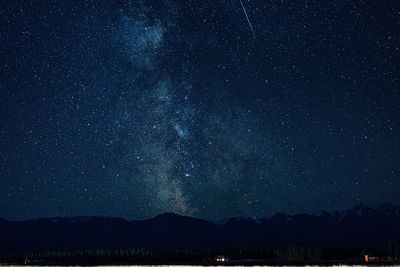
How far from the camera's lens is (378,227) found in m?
195

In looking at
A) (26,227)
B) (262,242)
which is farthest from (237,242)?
(26,227)

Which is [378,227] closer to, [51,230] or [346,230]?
[346,230]

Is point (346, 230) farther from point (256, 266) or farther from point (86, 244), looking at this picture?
point (256, 266)

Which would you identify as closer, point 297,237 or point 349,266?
point 349,266

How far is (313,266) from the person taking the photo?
24750 millimetres

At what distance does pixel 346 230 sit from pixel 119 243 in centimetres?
10365

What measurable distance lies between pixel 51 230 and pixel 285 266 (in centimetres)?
19001

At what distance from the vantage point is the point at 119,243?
184 meters

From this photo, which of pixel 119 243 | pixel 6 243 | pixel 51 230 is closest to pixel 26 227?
pixel 51 230

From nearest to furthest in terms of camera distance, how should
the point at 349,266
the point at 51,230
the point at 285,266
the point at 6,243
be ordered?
1. the point at 349,266
2. the point at 285,266
3. the point at 6,243
4. the point at 51,230

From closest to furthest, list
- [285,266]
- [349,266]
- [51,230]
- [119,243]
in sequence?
1. [349,266]
2. [285,266]
3. [119,243]
4. [51,230]

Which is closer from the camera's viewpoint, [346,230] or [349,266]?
[349,266]

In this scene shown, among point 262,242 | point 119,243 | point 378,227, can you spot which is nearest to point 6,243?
point 119,243

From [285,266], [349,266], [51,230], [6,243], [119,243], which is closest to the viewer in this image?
[349,266]
